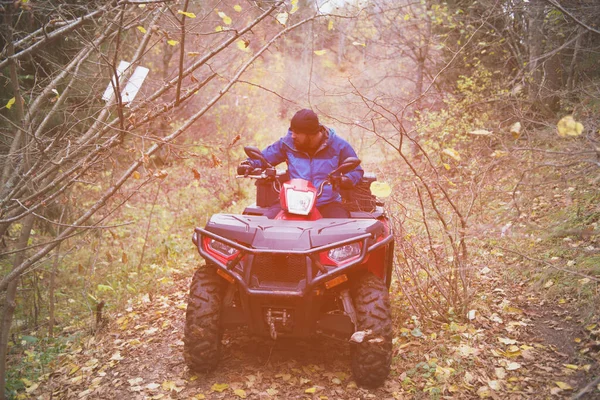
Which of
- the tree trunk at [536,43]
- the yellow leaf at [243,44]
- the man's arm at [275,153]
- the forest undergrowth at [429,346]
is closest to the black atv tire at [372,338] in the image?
the forest undergrowth at [429,346]

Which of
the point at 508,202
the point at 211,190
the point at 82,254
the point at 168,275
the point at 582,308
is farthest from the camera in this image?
the point at 211,190

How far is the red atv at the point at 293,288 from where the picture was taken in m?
3.22

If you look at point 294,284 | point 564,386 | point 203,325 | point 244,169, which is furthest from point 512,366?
point 244,169

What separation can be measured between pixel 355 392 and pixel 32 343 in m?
3.43

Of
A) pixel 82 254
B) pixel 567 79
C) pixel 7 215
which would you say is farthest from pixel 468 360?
pixel 82 254

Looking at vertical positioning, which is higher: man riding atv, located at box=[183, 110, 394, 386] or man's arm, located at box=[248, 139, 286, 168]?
man's arm, located at box=[248, 139, 286, 168]

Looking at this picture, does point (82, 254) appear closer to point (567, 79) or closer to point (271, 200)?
point (271, 200)

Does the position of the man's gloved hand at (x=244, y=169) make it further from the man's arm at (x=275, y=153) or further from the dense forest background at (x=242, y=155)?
the man's arm at (x=275, y=153)

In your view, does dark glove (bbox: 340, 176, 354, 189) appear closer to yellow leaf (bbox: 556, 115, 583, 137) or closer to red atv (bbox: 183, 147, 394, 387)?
red atv (bbox: 183, 147, 394, 387)

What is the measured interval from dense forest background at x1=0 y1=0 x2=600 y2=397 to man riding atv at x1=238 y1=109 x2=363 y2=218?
23cm

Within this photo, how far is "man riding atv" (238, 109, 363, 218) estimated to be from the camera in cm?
421

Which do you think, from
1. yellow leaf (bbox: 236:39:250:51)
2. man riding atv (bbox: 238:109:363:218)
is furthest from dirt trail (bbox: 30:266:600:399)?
yellow leaf (bbox: 236:39:250:51)

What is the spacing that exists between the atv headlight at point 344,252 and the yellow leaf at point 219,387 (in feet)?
4.06

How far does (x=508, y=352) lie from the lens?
370 cm
